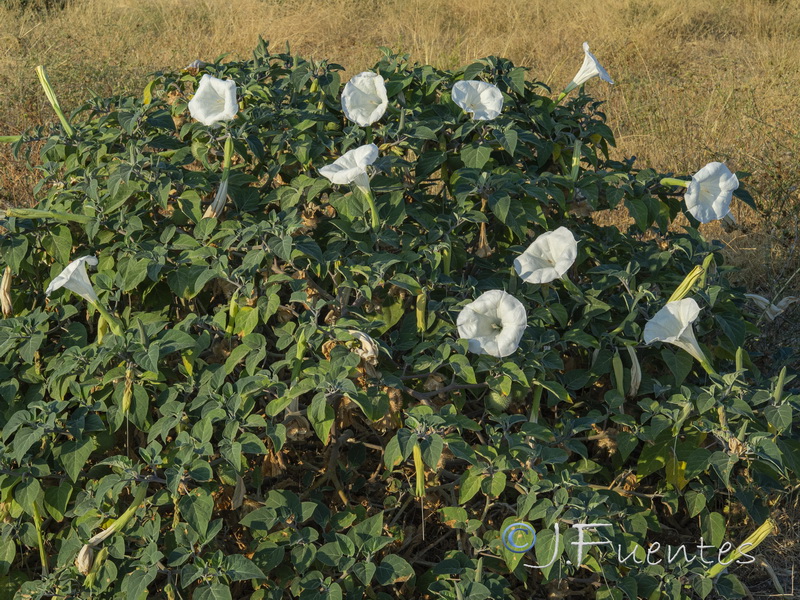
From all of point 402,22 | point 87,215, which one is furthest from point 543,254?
point 402,22

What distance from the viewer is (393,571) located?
1.64m

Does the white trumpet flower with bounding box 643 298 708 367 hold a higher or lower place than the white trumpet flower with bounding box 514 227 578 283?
lower

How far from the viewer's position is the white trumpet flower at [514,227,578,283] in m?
1.79

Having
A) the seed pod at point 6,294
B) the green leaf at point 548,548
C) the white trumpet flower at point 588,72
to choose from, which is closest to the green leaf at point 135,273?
the seed pod at point 6,294

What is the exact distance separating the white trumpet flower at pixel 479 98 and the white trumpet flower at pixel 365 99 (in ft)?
0.57

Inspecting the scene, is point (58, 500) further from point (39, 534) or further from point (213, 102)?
point (213, 102)

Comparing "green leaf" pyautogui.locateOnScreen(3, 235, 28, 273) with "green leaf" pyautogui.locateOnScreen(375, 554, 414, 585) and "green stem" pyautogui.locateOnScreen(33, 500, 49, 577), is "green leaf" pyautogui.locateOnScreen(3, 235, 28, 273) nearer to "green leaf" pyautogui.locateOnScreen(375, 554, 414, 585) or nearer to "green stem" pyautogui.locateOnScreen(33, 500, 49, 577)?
"green stem" pyautogui.locateOnScreen(33, 500, 49, 577)

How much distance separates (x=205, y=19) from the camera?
307 inches

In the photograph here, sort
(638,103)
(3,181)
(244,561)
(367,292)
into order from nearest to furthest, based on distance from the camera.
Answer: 1. (244,561)
2. (367,292)
3. (3,181)
4. (638,103)

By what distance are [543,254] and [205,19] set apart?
679 centimetres

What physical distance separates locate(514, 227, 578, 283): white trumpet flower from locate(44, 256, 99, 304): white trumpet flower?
0.90 meters

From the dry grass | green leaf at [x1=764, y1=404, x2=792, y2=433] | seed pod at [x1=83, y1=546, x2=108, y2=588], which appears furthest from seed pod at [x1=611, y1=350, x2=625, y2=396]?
the dry grass

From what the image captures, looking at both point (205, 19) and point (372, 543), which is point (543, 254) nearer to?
point (372, 543)

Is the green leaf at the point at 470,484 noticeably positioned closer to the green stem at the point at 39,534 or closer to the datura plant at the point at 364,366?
the datura plant at the point at 364,366
